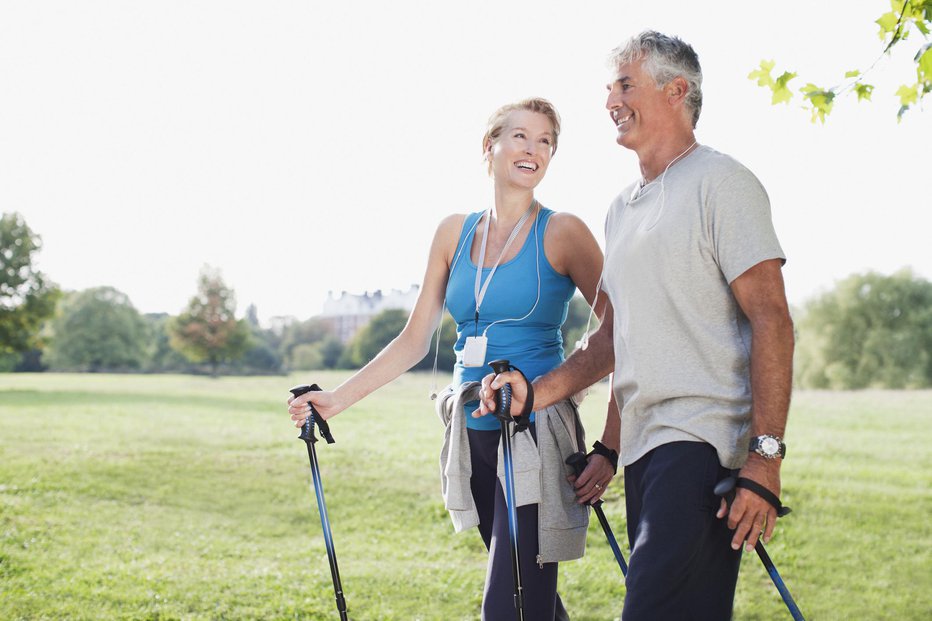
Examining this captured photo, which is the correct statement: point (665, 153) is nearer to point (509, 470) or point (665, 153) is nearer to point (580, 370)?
point (580, 370)

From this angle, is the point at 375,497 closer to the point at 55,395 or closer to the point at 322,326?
the point at 55,395

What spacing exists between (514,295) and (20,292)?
3727 centimetres

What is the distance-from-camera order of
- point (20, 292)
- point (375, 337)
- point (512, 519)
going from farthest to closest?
point (375, 337)
point (20, 292)
point (512, 519)

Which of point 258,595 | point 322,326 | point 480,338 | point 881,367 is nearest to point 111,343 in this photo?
point 322,326

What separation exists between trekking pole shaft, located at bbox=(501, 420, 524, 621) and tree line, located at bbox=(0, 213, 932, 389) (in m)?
19.3

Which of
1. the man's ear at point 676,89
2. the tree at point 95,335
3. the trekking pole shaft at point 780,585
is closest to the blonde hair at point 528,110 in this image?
the man's ear at point 676,89

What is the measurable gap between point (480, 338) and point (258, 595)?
14.5ft

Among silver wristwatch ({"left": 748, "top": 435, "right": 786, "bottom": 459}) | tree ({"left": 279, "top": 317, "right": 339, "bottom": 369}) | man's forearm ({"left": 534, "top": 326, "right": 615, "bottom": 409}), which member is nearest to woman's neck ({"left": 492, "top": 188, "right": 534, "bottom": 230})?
man's forearm ({"left": 534, "top": 326, "right": 615, "bottom": 409})

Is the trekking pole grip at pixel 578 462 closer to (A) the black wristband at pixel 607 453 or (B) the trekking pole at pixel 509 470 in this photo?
(A) the black wristband at pixel 607 453

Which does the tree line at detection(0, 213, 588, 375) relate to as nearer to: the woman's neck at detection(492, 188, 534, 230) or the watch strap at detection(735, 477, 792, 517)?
the woman's neck at detection(492, 188, 534, 230)

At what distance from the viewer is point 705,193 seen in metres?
2.37

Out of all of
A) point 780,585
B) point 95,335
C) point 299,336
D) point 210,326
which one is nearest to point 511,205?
point 780,585

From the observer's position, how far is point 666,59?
8.40 ft

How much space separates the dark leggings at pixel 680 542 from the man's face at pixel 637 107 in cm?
91
